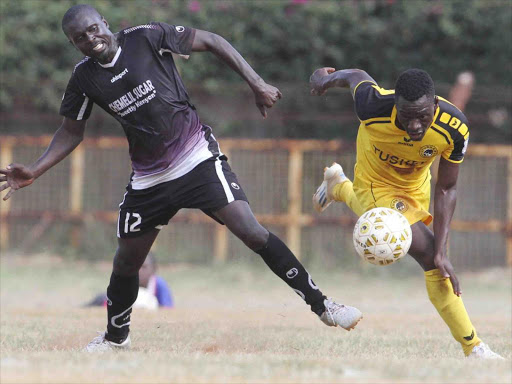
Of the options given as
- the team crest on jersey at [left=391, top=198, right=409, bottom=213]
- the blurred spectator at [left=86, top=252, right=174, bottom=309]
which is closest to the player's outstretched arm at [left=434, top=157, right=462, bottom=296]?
the team crest on jersey at [left=391, top=198, right=409, bottom=213]

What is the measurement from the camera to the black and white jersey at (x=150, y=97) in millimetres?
6668

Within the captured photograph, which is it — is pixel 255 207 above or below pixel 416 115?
below

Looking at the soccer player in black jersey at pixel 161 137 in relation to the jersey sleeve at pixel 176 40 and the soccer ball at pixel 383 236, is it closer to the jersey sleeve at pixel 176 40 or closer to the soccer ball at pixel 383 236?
the jersey sleeve at pixel 176 40

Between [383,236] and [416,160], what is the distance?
712 mm

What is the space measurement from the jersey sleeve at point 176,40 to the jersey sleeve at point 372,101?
52.9 inches

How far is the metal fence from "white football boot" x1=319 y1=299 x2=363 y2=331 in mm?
9191

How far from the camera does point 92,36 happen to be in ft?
21.4

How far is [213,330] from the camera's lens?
8422mm

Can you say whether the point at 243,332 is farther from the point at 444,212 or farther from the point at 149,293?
the point at 149,293

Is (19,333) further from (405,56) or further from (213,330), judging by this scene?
(405,56)

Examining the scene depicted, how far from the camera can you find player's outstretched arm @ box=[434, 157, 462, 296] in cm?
698

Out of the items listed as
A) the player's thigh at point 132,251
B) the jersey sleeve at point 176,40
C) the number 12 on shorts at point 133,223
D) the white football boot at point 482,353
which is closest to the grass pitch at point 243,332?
the white football boot at point 482,353

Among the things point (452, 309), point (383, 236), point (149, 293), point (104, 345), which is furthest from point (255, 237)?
point (149, 293)

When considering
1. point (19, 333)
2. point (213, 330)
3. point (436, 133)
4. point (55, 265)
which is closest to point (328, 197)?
point (213, 330)
